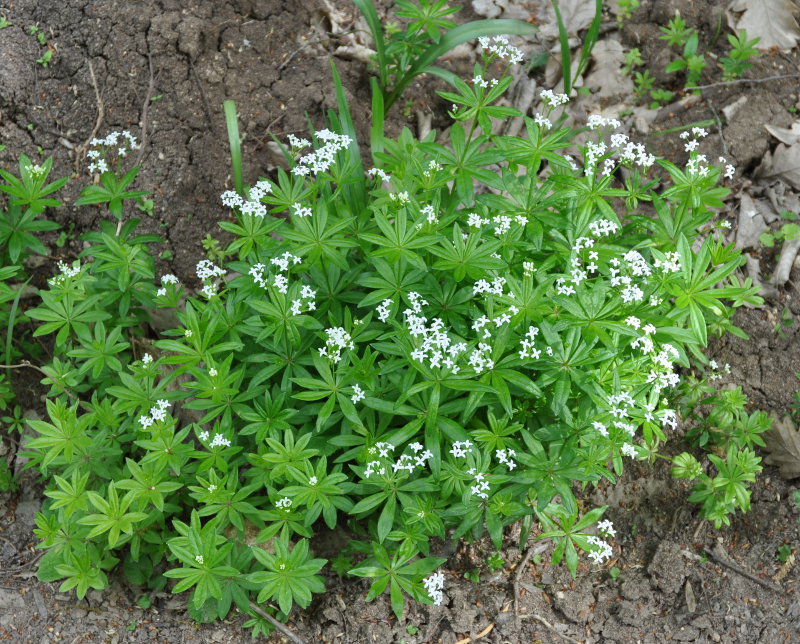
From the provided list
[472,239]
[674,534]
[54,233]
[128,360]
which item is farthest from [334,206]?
[674,534]

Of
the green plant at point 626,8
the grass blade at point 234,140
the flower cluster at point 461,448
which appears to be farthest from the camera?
the green plant at point 626,8

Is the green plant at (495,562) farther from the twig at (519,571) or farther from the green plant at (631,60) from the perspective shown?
the green plant at (631,60)

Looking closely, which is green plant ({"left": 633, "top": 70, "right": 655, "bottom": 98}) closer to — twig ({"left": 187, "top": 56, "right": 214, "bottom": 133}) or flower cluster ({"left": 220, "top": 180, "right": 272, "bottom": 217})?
twig ({"left": 187, "top": 56, "right": 214, "bottom": 133})

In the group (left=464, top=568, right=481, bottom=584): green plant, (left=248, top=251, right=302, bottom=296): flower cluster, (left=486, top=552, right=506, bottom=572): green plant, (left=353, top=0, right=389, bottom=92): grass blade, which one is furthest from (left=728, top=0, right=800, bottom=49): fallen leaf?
(left=464, top=568, right=481, bottom=584): green plant

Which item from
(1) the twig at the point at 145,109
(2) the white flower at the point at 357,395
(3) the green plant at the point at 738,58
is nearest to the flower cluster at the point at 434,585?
(2) the white flower at the point at 357,395

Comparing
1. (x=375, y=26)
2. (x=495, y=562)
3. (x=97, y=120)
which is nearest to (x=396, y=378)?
(x=495, y=562)
